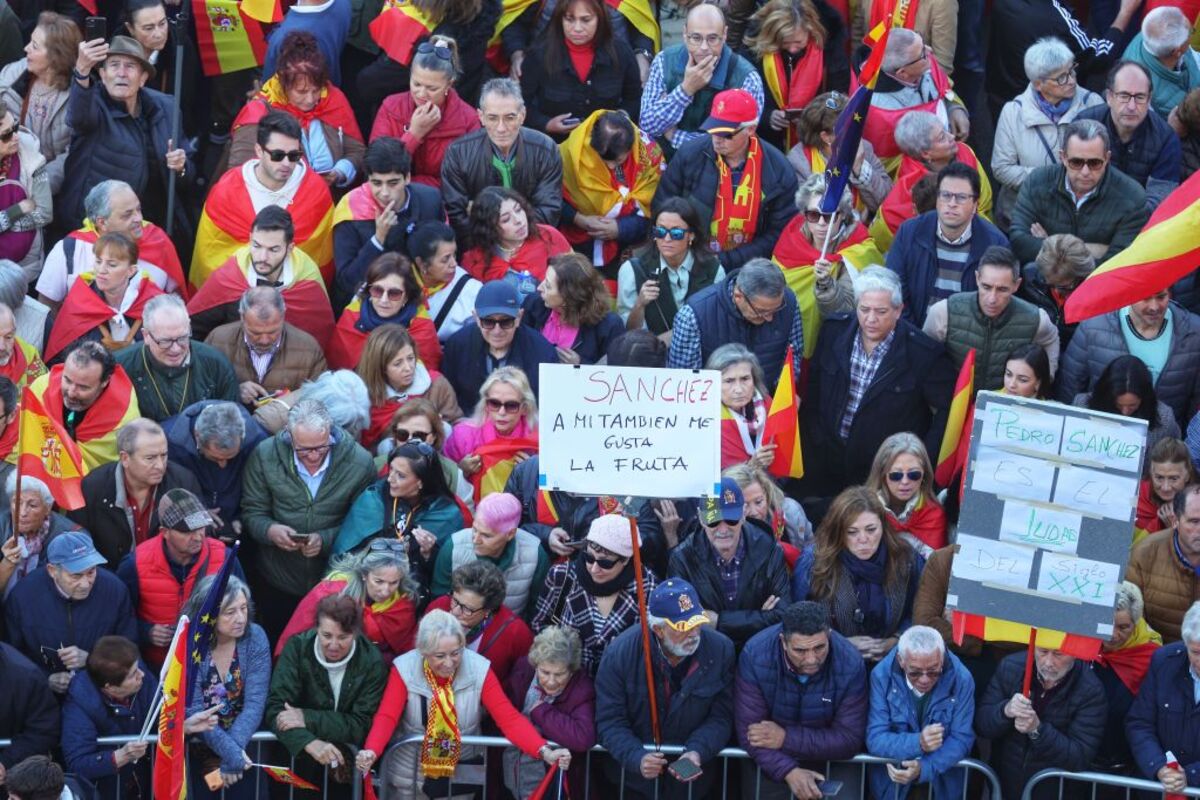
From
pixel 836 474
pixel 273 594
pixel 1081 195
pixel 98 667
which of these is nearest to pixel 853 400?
pixel 836 474

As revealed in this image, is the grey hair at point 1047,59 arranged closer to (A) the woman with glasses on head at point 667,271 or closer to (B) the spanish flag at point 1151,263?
(A) the woman with glasses on head at point 667,271

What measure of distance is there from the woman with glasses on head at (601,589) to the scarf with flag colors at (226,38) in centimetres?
509

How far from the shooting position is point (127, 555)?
474 inches

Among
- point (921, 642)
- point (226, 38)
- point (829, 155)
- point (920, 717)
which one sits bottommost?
point (920, 717)

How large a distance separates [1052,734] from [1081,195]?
3.99m

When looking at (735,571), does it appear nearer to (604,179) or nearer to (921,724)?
(921,724)

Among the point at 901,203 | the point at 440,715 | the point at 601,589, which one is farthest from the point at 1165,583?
the point at 440,715

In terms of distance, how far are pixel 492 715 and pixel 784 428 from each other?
2.30m

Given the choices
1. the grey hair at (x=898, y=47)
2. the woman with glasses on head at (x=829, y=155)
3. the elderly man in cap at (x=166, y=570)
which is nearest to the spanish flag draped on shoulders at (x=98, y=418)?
the elderly man in cap at (x=166, y=570)

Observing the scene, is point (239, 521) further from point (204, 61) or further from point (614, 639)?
point (204, 61)

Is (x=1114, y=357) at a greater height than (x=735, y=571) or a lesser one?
greater

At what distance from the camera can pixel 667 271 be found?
14117 mm

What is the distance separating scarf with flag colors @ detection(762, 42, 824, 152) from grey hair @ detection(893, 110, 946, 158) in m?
0.91

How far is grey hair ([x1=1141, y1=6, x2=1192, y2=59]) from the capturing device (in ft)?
51.1
